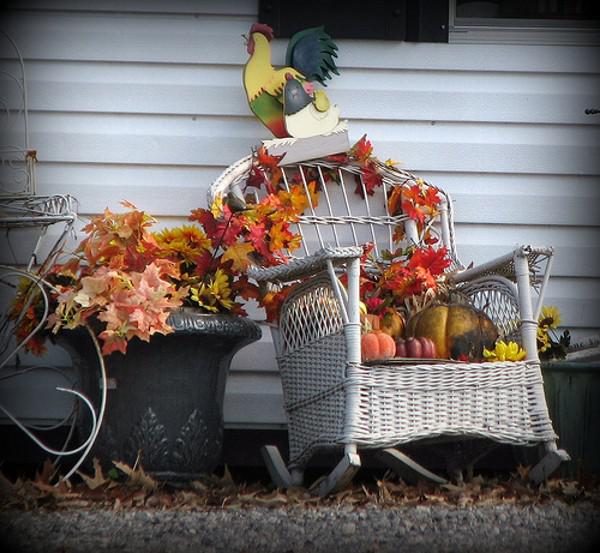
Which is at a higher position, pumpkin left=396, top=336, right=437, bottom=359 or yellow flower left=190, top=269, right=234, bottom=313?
yellow flower left=190, top=269, right=234, bottom=313

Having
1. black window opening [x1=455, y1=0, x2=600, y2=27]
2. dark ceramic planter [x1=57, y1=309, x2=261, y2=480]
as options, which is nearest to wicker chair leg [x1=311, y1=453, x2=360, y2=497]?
dark ceramic planter [x1=57, y1=309, x2=261, y2=480]

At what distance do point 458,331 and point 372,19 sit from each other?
1.25 meters

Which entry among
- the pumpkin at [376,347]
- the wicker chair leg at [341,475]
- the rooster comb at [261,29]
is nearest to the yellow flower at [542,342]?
the pumpkin at [376,347]

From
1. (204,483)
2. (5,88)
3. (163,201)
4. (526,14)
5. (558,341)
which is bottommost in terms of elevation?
(204,483)

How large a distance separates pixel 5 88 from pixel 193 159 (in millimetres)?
671

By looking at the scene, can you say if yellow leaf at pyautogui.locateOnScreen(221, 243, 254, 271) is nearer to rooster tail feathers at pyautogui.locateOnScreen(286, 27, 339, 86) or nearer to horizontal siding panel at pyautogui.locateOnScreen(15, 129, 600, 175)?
horizontal siding panel at pyautogui.locateOnScreen(15, 129, 600, 175)

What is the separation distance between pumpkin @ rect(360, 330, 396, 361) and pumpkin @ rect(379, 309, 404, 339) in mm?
163

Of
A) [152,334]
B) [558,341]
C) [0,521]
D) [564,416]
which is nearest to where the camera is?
[0,521]

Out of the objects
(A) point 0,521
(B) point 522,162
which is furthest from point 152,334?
(B) point 522,162

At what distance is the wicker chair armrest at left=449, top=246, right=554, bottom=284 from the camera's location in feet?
9.53

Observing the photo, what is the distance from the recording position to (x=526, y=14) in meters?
3.75

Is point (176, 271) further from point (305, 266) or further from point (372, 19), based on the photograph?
point (372, 19)

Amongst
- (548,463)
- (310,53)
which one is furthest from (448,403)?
(310,53)

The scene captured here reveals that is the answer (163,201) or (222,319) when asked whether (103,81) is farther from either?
(222,319)
